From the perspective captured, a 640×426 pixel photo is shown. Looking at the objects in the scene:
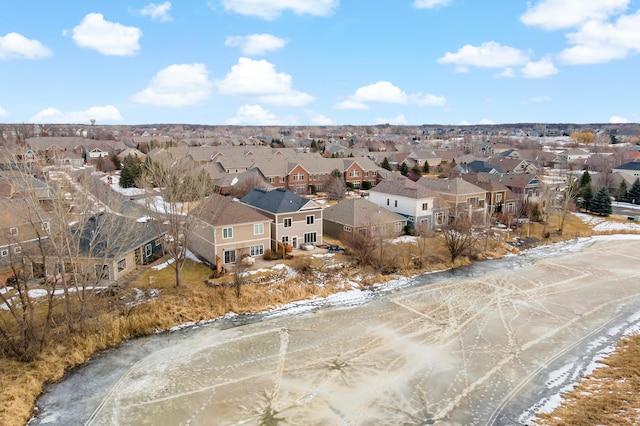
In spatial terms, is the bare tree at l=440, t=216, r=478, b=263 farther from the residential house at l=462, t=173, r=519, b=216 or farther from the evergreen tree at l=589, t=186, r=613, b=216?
the evergreen tree at l=589, t=186, r=613, b=216

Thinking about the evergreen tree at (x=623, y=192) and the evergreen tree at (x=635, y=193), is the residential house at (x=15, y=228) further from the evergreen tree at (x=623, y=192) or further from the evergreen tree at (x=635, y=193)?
the evergreen tree at (x=623, y=192)

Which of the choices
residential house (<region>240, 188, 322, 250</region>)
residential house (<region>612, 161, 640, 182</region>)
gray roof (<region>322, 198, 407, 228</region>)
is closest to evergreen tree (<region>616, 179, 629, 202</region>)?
residential house (<region>612, 161, 640, 182</region>)

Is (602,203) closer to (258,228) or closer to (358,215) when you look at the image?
(358,215)

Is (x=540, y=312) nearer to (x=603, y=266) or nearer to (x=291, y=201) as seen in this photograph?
(x=603, y=266)

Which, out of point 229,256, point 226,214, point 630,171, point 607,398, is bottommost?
point 607,398

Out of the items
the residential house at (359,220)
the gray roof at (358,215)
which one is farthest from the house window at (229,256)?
the gray roof at (358,215)

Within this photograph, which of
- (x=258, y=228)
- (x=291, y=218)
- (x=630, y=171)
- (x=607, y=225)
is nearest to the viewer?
(x=258, y=228)

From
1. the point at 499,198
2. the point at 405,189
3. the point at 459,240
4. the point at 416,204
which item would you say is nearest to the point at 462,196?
the point at 405,189

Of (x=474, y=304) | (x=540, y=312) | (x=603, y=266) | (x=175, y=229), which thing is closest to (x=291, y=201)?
(x=175, y=229)
